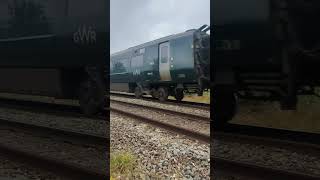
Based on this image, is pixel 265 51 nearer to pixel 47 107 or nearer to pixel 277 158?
pixel 277 158

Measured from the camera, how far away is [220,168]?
2486mm

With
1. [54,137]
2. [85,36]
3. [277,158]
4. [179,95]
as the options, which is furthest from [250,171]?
[179,95]

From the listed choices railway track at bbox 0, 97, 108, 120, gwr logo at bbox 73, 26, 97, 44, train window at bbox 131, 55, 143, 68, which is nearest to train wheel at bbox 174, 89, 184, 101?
train window at bbox 131, 55, 143, 68

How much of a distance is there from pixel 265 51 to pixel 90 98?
1.65 metres

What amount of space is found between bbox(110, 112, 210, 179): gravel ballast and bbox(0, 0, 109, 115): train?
1.67 meters

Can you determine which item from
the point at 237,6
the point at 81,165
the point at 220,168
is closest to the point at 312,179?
the point at 220,168

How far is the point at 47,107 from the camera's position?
11.3ft

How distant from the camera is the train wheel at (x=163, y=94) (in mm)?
12927

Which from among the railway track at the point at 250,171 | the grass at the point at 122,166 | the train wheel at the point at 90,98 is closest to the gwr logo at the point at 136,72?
the grass at the point at 122,166

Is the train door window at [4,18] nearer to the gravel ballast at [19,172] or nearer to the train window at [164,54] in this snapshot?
the gravel ballast at [19,172]

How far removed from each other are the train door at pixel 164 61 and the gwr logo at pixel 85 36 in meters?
10.1

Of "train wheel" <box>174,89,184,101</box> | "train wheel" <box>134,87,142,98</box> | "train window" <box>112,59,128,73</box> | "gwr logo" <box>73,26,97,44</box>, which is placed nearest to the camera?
"gwr logo" <box>73,26,97,44</box>

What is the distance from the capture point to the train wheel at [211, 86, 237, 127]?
234 centimetres

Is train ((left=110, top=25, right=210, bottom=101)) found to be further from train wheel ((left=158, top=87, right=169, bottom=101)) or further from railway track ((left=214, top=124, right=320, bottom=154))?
railway track ((left=214, top=124, right=320, bottom=154))
